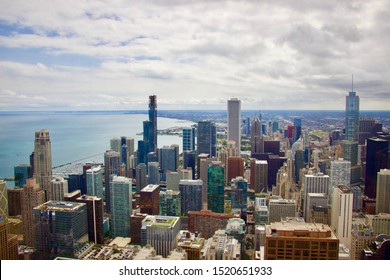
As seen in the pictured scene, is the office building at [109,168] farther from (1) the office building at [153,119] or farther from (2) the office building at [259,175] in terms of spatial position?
(2) the office building at [259,175]

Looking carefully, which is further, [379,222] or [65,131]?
[65,131]

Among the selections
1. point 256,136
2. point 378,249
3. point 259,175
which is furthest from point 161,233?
point 259,175

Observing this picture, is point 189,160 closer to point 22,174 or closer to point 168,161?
point 168,161

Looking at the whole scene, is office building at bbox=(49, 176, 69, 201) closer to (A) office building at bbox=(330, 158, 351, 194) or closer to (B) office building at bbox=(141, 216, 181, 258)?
(B) office building at bbox=(141, 216, 181, 258)

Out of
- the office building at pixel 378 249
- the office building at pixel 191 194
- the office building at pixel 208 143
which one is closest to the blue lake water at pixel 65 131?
the office building at pixel 208 143

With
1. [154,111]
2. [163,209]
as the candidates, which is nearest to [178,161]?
[163,209]

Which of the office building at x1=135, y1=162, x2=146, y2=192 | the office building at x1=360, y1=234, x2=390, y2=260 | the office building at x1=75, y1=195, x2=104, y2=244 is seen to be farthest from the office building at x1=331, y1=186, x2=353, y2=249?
the office building at x1=135, y1=162, x2=146, y2=192
